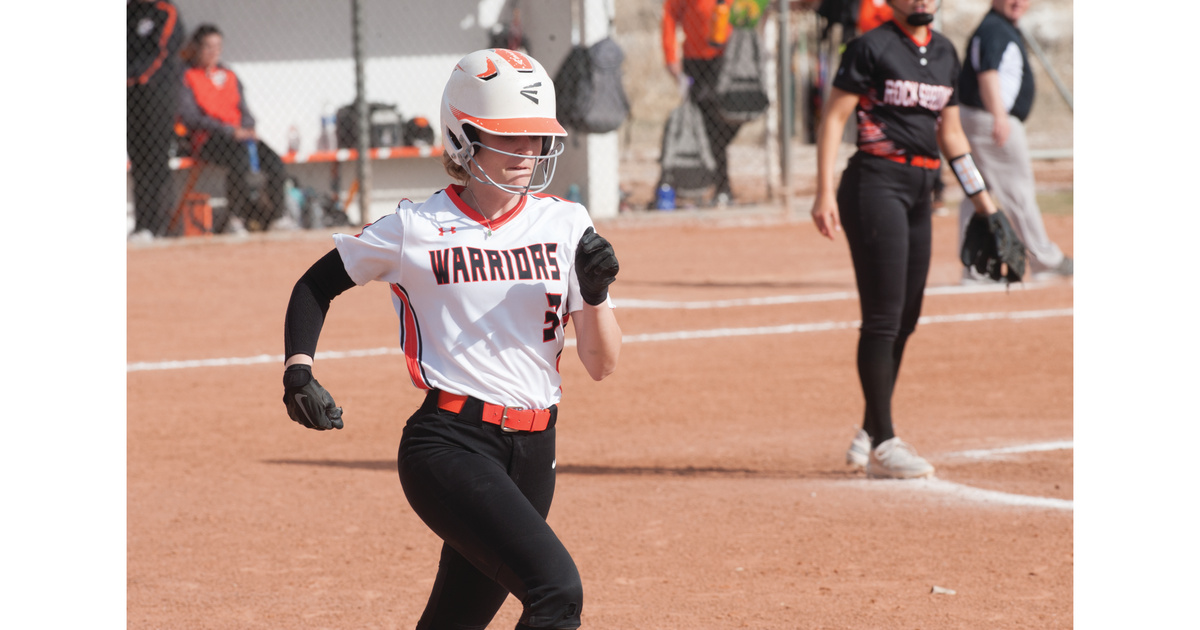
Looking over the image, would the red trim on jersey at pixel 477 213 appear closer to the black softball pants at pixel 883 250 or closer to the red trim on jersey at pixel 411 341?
the red trim on jersey at pixel 411 341

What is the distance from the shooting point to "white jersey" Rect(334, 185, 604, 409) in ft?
10.5

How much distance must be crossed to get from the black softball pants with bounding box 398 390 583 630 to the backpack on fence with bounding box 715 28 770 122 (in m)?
13.5

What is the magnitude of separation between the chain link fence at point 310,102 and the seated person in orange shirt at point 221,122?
1 centimetres

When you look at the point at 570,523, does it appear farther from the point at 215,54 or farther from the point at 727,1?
the point at 727,1

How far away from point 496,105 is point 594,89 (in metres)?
12.4

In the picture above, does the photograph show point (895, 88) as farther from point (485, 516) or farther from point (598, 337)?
point (485, 516)

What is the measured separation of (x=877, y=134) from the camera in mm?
5820

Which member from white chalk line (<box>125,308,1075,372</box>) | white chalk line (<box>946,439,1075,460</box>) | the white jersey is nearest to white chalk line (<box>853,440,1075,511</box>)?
white chalk line (<box>946,439,1075,460</box>)

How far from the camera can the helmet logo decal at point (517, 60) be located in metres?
3.35

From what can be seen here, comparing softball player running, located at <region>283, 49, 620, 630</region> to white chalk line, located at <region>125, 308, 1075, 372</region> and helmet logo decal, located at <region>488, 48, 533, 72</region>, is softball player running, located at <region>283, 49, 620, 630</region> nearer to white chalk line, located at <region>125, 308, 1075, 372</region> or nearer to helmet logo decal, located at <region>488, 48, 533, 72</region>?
helmet logo decal, located at <region>488, 48, 533, 72</region>

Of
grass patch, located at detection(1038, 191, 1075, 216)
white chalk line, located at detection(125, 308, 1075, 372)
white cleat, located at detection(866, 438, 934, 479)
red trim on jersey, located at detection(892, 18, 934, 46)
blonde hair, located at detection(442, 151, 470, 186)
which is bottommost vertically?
grass patch, located at detection(1038, 191, 1075, 216)

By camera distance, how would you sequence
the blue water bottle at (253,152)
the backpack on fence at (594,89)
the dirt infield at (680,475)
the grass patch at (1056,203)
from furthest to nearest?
the grass patch at (1056,203)
the backpack on fence at (594,89)
the blue water bottle at (253,152)
the dirt infield at (680,475)

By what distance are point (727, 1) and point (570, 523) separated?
476 inches

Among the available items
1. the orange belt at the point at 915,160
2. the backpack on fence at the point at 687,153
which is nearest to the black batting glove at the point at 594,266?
the orange belt at the point at 915,160
